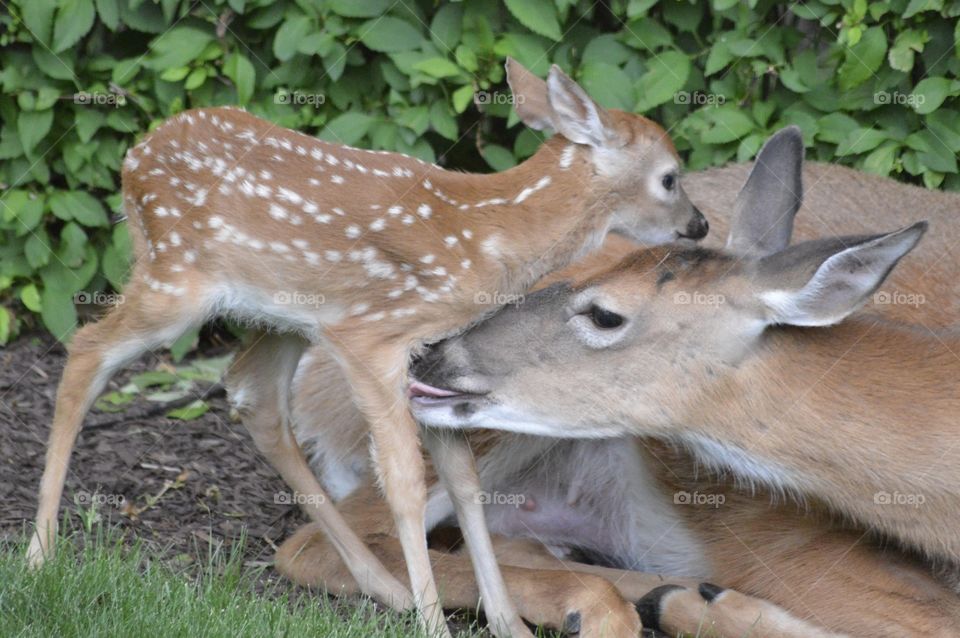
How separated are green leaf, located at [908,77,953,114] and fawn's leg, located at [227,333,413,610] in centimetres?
274

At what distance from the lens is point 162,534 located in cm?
553

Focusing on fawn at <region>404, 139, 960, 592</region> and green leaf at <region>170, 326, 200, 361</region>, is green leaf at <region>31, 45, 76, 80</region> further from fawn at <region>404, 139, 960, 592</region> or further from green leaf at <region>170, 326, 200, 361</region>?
fawn at <region>404, 139, 960, 592</region>

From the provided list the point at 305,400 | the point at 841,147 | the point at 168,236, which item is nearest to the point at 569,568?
the point at 305,400

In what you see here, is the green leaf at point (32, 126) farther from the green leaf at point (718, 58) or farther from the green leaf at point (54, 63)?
the green leaf at point (718, 58)

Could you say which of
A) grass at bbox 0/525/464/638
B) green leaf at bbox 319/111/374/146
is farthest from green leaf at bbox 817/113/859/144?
grass at bbox 0/525/464/638

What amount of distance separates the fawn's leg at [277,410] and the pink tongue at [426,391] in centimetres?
71

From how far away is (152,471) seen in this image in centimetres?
611

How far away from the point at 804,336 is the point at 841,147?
7.03 feet

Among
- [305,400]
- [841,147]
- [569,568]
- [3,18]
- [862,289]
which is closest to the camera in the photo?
[862,289]

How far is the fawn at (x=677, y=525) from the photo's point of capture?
15.9 feet

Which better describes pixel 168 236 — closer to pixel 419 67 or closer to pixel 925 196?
pixel 419 67

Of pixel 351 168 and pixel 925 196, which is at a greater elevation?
pixel 351 168

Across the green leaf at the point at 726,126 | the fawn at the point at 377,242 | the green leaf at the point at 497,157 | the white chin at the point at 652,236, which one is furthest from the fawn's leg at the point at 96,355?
the green leaf at the point at 726,126

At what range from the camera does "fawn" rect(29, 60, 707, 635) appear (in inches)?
186
